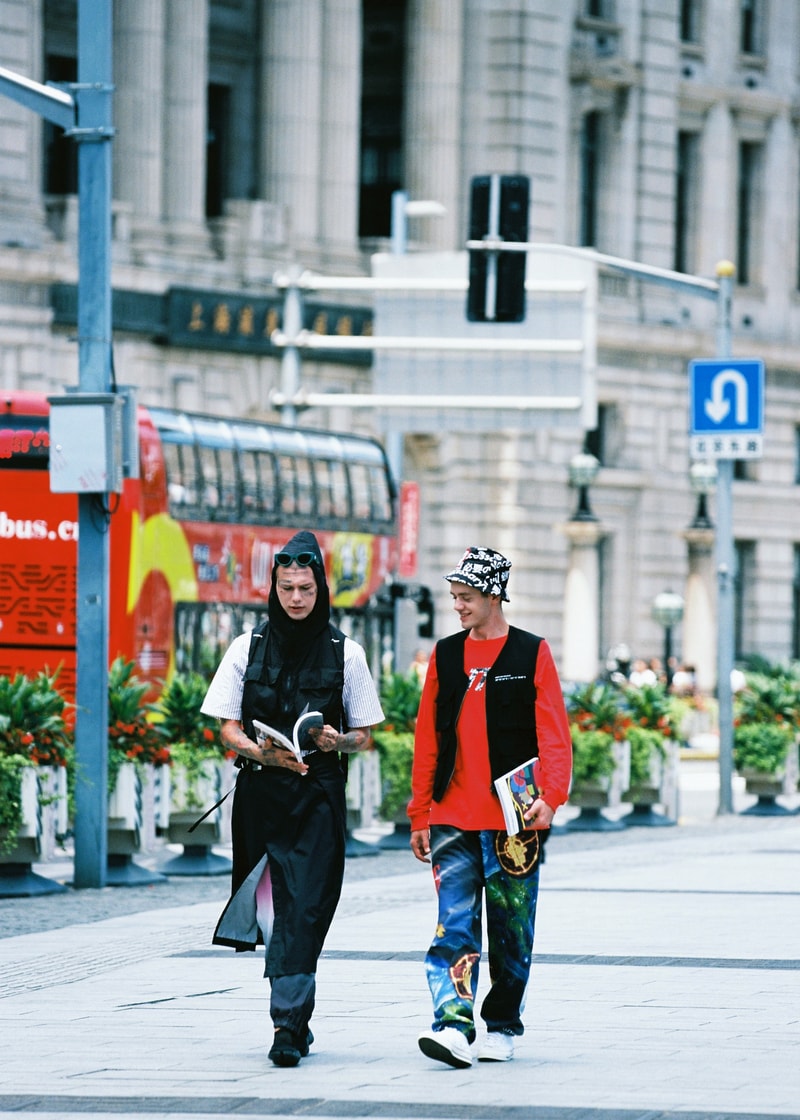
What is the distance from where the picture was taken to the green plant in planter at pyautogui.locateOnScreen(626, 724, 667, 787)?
25.8m

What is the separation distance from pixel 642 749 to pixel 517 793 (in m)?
15.8

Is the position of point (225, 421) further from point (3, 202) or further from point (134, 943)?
point (134, 943)

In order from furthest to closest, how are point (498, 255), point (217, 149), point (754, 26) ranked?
point (754, 26) → point (217, 149) → point (498, 255)

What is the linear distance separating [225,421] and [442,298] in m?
3.33

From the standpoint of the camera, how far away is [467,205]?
54375 millimetres

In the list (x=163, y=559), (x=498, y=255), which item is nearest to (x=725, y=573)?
(x=498, y=255)

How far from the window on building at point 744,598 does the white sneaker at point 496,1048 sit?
164ft

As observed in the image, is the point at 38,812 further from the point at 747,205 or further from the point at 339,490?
the point at 747,205

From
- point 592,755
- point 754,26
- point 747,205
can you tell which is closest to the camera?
point 592,755

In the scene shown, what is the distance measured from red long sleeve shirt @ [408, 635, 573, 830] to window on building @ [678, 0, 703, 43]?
5171 centimetres

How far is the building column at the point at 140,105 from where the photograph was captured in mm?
47625

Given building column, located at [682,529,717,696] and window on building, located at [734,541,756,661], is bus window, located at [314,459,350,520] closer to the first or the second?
building column, located at [682,529,717,696]

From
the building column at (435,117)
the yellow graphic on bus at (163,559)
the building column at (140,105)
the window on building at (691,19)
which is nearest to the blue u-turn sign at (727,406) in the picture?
the yellow graphic on bus at (163,559)

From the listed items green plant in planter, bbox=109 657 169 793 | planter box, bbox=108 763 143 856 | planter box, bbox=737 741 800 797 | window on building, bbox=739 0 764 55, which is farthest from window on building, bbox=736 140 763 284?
planter box, bbox=108 763 143 856
